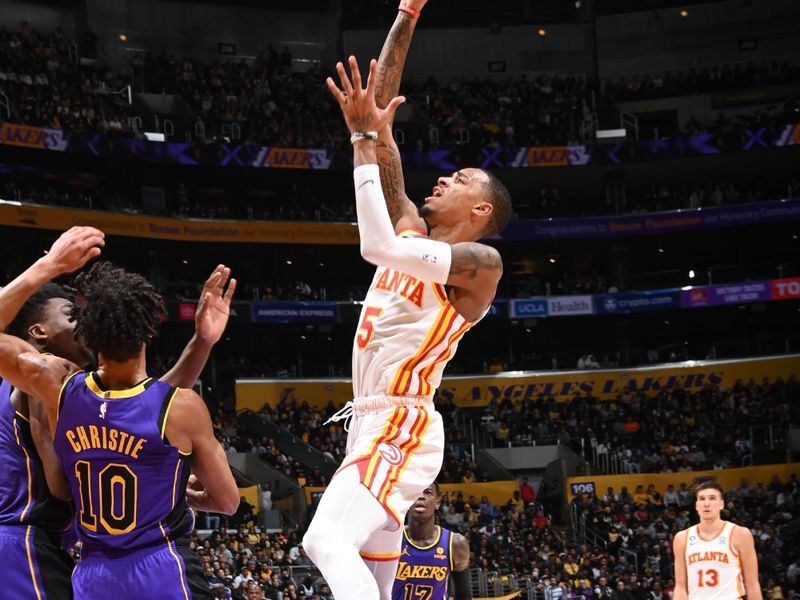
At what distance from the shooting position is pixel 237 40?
4531 centimetres

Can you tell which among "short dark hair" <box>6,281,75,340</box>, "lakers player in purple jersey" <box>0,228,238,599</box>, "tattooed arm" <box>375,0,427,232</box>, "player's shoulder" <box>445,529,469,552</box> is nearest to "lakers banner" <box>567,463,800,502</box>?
"player's shoulder" <box>445,529,469,552</box>

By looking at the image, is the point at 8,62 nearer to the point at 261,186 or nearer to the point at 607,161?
the point at 261,186

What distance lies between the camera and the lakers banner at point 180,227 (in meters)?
33.4

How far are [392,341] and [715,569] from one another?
20.5 feet

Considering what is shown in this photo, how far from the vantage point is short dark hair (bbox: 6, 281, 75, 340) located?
5180 millimetres

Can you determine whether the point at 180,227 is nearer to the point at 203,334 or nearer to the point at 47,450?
the point at 203,334

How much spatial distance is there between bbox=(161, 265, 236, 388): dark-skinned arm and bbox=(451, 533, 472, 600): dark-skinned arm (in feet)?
16.7

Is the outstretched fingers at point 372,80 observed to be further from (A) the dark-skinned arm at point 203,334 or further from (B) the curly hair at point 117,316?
(B) the curly hair at point 117,316

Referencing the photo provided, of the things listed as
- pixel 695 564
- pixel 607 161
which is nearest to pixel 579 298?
pixel 607 161

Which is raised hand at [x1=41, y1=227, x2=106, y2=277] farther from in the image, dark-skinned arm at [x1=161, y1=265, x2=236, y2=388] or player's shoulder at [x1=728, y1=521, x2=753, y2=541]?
player's shoulder at [x1=728, y1=521, x2=753, y2=541]

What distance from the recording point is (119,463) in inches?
177

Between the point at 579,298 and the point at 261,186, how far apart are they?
13149 mm

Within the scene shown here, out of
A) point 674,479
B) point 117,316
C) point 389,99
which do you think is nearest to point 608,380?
point 674,479

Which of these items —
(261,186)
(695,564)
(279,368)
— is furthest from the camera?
(261,186)
